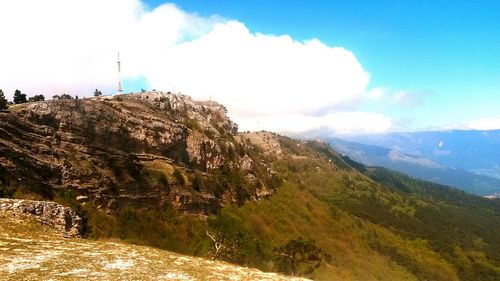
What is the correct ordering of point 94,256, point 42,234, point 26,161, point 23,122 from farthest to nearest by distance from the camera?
1. point 23,122
2. point 26,161
3. point 42,234
4. point 94,256

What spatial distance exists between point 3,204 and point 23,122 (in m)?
121

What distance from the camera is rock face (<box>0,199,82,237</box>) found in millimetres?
53875

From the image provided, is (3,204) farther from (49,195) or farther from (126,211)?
(126,211)

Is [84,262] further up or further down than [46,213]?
further down

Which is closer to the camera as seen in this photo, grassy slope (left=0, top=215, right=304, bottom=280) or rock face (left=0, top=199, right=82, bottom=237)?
grassy slope (left=0, top=215, right=304, bottom=280)

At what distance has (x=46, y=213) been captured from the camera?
5819cm

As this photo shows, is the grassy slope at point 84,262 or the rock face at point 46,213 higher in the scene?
the rock face at point 46,213

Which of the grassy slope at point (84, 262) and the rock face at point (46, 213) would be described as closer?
the grassy slope at point (84, 262)

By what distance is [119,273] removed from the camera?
37.4m

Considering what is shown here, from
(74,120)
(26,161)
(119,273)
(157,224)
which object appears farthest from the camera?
(157,224)

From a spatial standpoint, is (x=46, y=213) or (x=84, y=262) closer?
(x=84, y=262)

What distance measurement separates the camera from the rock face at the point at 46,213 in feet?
177

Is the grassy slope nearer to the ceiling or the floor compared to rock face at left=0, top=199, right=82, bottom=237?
nearer to the floor

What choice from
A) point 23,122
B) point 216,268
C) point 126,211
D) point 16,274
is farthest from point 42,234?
point 126,211
